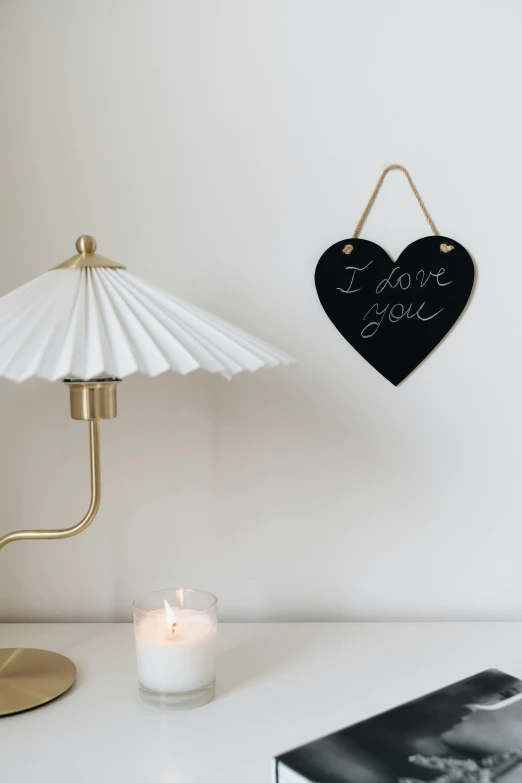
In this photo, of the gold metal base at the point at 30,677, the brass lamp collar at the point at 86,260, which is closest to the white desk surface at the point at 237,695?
the gold metal base at the point at 30,677

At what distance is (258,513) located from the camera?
108 centimetres

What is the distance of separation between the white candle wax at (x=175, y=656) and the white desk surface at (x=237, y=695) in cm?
3

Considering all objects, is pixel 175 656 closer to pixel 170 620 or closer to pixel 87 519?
pixel 170 620

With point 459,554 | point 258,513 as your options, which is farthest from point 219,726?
point 459,554

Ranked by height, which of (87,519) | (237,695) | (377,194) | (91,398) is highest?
(377,194)

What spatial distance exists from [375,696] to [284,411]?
40cm

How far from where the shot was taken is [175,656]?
0.80 metres

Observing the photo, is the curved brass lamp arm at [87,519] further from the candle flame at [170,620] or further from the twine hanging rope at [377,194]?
the twine hanging rope at [377,194]

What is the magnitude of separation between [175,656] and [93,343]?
13.9 inches

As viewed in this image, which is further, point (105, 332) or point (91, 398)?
point (91, 398)

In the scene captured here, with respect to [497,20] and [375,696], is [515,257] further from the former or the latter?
[375,696]

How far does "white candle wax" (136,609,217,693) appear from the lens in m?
0.80

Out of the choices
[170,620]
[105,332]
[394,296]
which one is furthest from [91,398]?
[394,296]

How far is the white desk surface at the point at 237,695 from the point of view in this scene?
704 mm
